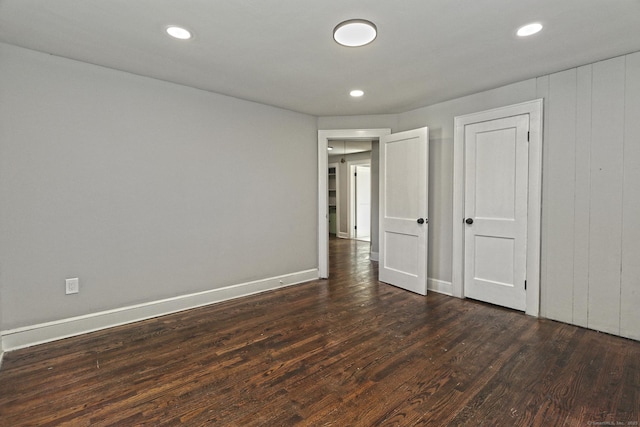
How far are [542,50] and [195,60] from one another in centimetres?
293

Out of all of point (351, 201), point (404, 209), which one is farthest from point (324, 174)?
point (351, 201)

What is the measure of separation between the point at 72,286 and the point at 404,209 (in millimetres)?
3650

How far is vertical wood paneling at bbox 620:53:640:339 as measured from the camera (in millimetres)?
2562

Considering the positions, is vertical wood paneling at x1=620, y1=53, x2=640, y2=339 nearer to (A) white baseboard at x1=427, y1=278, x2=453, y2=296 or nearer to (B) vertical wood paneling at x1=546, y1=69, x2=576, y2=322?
(B) vertical wood paneling at x1=546, y1=69, x2=576, y2=322

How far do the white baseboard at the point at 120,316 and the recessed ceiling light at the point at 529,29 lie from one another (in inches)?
140

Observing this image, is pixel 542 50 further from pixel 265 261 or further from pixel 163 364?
pixel 163 364

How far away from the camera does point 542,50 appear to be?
252 cm

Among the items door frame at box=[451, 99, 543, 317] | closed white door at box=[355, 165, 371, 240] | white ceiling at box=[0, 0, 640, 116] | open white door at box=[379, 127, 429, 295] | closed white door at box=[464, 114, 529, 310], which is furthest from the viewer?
closed white door at box=[355, 165, 371, 240]

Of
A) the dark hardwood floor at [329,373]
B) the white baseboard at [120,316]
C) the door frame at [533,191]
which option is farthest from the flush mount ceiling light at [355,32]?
the white baseboard at [120,316]

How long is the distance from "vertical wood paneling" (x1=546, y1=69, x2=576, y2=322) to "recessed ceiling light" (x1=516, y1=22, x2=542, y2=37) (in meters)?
1.02

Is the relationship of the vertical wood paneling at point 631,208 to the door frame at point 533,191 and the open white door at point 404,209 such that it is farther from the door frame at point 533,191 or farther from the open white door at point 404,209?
the open white door at point 404,209

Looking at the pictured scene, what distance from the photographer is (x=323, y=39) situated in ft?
7.61

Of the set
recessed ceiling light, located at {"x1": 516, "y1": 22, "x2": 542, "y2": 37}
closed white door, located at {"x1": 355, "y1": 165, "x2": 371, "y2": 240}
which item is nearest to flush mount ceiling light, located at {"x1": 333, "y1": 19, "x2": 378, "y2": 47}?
recessed ceiling light, located at {"x1": 516, "y1": 22, "x2": 542, "y2": 37}

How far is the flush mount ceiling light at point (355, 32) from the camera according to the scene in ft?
6.92
